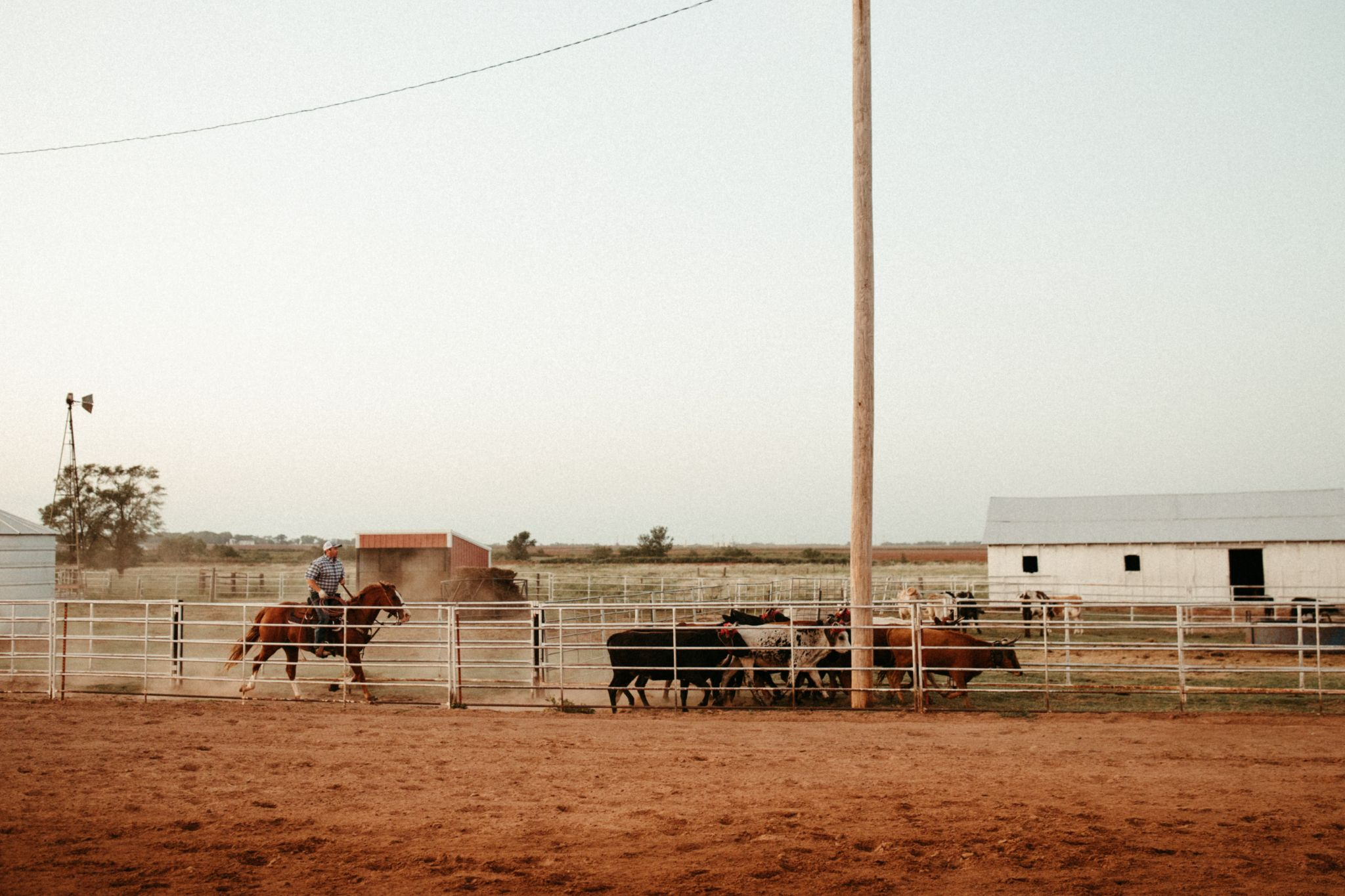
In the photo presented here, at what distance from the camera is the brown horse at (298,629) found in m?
12.9

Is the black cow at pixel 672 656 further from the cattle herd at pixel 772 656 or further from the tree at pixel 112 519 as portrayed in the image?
the tree at pixel 112 519

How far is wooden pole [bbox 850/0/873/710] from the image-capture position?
460 inches

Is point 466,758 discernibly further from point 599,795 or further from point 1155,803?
point 1155,803

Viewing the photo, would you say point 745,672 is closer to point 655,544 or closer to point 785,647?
point 785,647

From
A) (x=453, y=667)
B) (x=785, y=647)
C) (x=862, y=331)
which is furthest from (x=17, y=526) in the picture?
(x=862, y=331)

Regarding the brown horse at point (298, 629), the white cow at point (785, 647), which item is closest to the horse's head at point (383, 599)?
the brown horse at point (298, 629)

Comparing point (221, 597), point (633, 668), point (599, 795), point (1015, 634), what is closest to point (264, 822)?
point (599, 795)

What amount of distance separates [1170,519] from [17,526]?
29101 mm

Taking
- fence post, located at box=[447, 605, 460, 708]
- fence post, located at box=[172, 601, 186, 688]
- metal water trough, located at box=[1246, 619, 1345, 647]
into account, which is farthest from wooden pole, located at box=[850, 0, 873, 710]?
metal water trough, located at box=[1246, 619, 1345, 647]

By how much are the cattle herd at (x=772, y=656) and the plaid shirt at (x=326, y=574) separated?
3695 millimetres

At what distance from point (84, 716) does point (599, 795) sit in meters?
7.17

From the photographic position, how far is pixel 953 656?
12125 mm

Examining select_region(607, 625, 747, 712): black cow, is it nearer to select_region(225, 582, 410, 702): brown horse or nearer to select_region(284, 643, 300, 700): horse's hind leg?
select_region(225, 582, 410, 702): brown horse

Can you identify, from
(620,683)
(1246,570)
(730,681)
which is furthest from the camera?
(1246,570)
